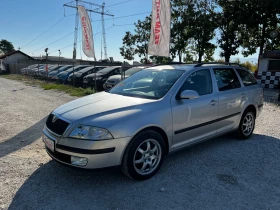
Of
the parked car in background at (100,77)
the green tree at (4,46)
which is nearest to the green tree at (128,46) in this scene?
the parked car in background at (100,77)

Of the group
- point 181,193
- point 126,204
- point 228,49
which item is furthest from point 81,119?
point 228,49

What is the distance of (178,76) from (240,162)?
5.59 feet

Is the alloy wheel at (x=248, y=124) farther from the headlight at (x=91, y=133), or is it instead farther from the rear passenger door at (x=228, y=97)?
the headlight at (x=91, y=133)

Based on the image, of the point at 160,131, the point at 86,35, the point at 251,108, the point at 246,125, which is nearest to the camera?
the point at 160,131

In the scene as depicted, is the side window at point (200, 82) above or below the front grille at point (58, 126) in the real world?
above

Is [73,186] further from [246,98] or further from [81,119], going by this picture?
[246,98]

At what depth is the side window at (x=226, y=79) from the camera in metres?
4.56

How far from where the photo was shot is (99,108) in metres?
3.36

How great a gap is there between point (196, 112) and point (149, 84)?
2.99 ft

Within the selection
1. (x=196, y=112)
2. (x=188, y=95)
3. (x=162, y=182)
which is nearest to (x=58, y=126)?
(x=162, y=182)

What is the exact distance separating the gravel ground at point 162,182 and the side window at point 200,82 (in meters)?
1.11

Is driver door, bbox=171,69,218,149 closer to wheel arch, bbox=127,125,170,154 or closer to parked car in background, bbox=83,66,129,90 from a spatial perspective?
wheel arch, bbox=127,125,170,154

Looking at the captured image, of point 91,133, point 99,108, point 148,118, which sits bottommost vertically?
point 91,133

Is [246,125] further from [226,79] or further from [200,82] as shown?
[200,82]
